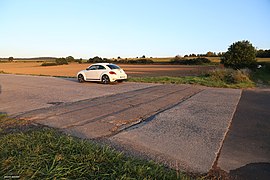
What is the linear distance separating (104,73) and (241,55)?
66.9 ft

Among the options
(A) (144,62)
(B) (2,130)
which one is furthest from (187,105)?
(A) (144,62)

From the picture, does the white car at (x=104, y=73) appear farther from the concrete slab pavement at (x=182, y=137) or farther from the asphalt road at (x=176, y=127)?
the concrete slab pavement at (x=182, y=137)

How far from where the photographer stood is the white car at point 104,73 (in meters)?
15.6

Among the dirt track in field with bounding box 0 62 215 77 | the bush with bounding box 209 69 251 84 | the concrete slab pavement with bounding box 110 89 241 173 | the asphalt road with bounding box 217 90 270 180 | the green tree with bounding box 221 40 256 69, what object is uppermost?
the green tree with bounding box 221 40 256 69

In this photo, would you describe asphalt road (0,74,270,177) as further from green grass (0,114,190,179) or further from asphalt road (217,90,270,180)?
green grass (0,114,190,179)

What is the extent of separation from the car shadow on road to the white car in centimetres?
1262

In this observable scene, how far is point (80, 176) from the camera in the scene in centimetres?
287

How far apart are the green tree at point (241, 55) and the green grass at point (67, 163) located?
92.8 ft

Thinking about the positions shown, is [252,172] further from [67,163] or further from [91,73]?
[91,73]

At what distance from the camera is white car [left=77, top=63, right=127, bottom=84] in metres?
15.6

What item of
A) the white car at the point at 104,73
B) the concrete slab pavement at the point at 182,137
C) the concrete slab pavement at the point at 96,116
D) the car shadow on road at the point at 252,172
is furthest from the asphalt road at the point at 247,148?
the white car at the point at 104,73

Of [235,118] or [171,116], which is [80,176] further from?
[235,118]

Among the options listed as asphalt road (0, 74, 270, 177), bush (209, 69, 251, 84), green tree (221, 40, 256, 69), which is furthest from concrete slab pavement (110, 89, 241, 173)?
green tree (221, 40, 256, 69)

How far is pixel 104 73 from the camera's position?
1574 cm
